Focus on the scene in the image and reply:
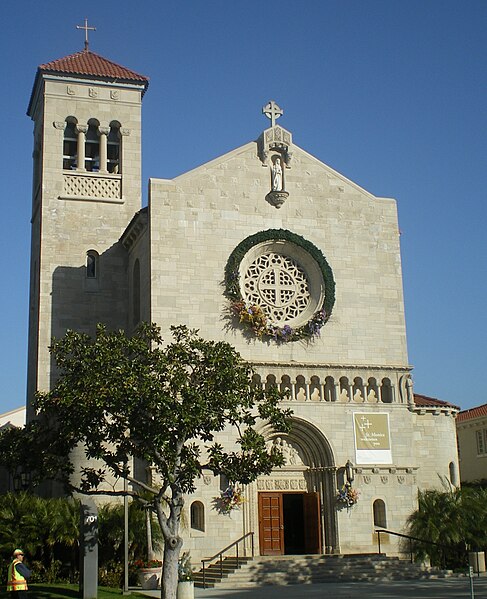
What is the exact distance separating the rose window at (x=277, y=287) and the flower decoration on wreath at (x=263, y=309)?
42 cm

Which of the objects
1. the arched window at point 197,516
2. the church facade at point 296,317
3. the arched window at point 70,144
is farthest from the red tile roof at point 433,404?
the arched window at point 70,144

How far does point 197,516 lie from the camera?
31.4 m

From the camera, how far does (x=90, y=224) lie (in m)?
40.1

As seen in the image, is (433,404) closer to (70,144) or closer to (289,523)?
(289,523)

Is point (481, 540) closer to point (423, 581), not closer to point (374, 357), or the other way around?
point (423, 581)

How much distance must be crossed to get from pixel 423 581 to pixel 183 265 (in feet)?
45.7

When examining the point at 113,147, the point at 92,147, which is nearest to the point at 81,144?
the point at 92,147

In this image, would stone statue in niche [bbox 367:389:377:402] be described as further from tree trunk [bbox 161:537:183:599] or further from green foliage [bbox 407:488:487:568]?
tree trunk [bbox 161:537:183:599]

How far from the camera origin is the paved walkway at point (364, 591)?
25.0m

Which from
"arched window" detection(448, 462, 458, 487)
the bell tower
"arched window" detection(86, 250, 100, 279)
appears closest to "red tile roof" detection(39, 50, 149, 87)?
the bell tower

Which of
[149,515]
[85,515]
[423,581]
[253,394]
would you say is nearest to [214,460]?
[253,394]

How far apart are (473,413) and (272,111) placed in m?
25.0

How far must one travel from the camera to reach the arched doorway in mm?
32562

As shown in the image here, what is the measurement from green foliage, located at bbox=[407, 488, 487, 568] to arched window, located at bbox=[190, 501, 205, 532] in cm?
784
